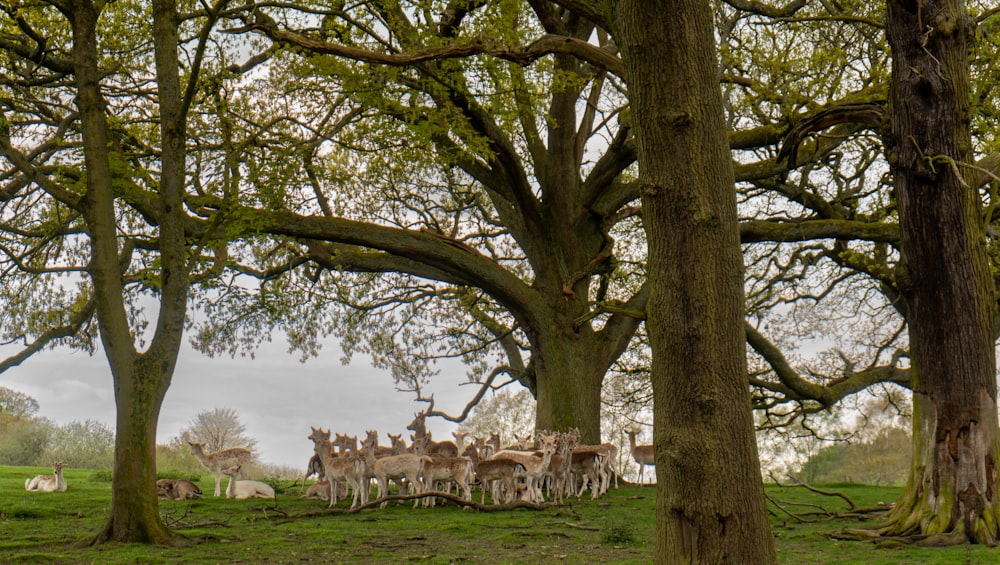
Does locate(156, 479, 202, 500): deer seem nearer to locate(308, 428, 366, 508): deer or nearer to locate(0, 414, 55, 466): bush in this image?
locate(308, 428, 366, 508): deer

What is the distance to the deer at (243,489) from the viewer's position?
713 inches

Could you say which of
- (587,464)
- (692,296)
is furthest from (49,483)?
(692,296)

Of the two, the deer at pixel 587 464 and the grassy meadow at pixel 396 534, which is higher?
the deer at pixel 587 464

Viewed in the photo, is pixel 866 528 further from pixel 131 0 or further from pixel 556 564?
pixel 131 0

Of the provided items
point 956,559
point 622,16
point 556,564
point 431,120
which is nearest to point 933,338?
point 956,559

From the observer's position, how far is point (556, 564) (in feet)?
A: 30.8

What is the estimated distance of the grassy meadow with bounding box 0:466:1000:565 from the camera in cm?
991

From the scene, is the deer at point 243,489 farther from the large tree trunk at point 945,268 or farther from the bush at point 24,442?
the bush at point 24,442

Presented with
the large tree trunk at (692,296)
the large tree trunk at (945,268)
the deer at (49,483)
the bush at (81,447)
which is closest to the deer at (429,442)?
the deer at (49,483)

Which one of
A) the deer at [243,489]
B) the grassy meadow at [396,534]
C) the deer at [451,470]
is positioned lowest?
the grassy meadow at [396,534]

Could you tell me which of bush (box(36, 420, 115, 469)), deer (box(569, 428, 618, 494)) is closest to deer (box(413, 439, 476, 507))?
deer (box(569, 428, 618, 494))

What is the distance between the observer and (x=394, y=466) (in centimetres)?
1569

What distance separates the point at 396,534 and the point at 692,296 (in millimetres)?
6984

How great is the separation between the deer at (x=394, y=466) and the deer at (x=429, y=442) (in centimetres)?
240
